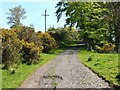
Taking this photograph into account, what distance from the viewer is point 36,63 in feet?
81.8

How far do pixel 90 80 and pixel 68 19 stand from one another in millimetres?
40516

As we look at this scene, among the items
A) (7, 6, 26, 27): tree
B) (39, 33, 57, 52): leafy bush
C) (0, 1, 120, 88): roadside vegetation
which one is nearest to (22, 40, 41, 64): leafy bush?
(0, 1, 120, 88): roadside vegetation

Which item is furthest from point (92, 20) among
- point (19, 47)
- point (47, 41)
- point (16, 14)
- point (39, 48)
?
point (16, 14)

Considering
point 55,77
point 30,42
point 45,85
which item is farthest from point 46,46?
point 45,85

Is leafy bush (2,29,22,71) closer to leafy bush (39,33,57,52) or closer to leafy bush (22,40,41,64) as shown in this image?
leafy bush (22,40,41,64)

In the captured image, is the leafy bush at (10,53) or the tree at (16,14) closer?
the leafy bush at (10,53)

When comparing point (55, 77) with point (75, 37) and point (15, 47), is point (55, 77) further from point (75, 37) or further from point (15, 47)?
point (75, 37)

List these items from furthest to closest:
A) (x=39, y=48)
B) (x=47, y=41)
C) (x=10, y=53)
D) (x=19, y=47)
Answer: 1. (x=47, y=41)
2. (x=39, y=48)
3. (x=19, y=47)
4. (x=10, y=53)

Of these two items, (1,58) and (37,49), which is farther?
(37,49)

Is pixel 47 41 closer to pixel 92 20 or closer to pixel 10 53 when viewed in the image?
pixel 92 20

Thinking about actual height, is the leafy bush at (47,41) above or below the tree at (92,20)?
below

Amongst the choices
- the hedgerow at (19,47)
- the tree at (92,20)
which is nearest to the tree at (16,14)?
the tree at (92,20)

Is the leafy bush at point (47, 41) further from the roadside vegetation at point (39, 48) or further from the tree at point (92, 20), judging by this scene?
the tree at point (92, 20)

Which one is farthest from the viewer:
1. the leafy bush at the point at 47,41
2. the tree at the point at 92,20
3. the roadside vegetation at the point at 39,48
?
the leafy bush at the point at 47,41
